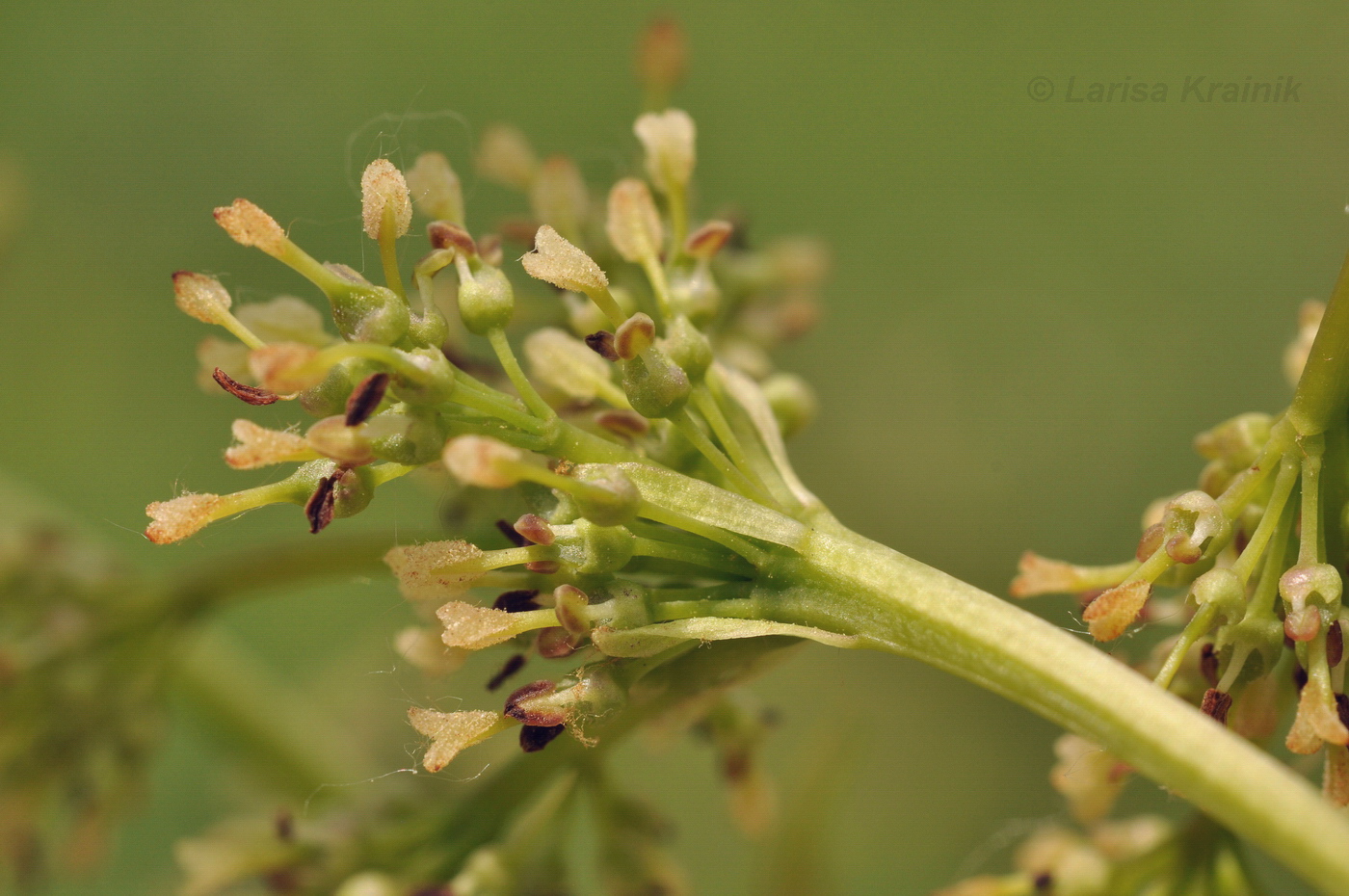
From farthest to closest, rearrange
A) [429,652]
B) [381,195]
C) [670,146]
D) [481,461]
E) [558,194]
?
[558,194] < [670,146] < [429,652] < [381,195] < [481,461]

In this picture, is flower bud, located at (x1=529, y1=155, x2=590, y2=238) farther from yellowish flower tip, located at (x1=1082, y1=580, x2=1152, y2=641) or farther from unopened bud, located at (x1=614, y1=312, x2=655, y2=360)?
yellowish flower tip, located at (x1=1082, y1=580, x2=1152, y2=641)

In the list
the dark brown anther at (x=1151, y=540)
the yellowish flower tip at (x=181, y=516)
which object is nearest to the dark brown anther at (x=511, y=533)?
the yellowish flower tip at (x=181, y=516)

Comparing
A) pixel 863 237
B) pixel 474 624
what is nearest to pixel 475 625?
pixel 474 624

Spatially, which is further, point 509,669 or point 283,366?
point 509,669

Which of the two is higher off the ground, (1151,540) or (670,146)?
(670,146)

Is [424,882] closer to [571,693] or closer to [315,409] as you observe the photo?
[571,693]

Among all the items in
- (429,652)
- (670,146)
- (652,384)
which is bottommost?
(429,652)

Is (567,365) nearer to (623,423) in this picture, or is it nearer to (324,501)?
(623,423)

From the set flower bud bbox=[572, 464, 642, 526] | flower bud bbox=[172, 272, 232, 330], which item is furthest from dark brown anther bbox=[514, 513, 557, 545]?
flower bud bbox=[172, 272, 232, 330]
